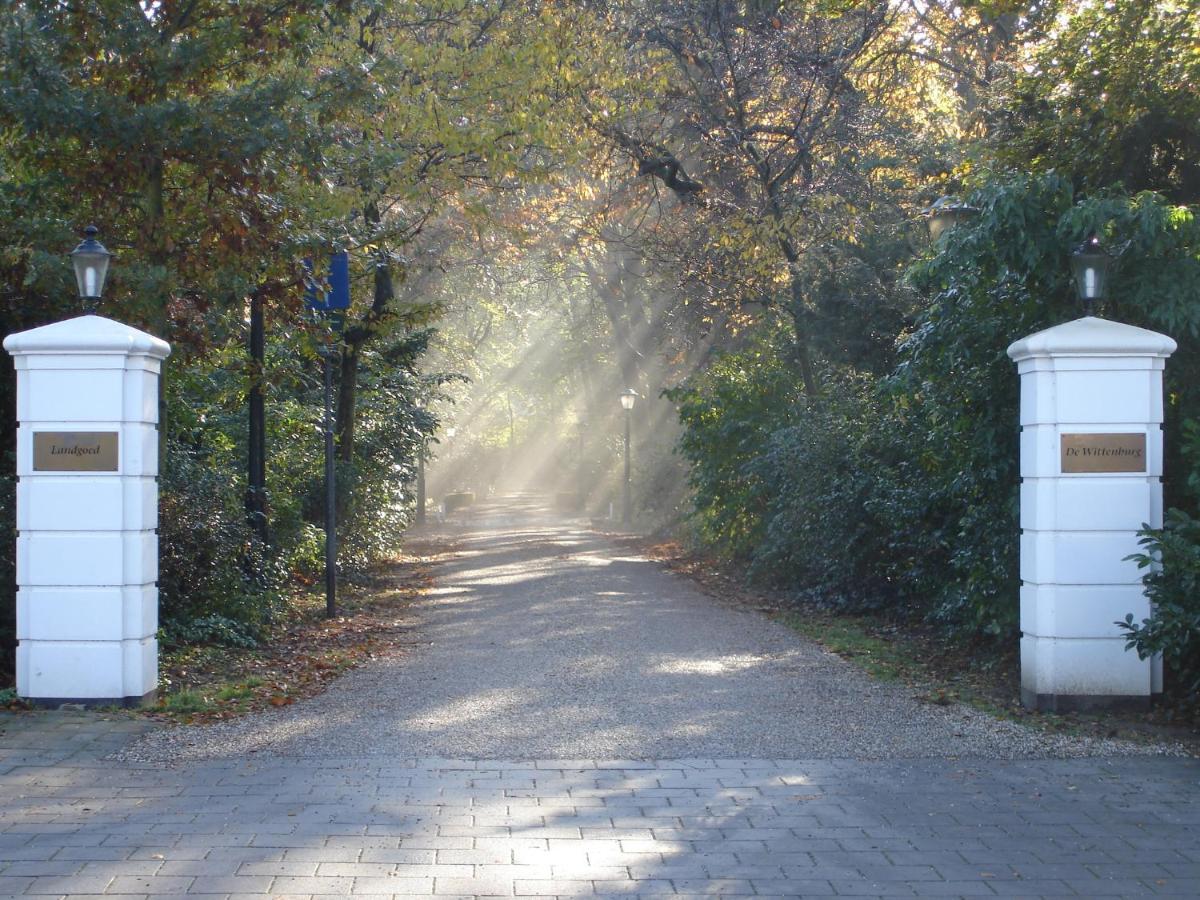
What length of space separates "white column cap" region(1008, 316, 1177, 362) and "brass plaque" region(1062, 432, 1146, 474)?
0.51m

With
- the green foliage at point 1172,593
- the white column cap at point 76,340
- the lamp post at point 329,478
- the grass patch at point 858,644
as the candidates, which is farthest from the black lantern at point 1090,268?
the lamp post at point 329,478

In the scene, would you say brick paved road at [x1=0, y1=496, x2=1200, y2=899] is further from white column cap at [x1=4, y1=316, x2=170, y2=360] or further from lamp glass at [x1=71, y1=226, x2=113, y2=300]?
lamp glass at [x1=71, y1=226, x2=113, y2=300]

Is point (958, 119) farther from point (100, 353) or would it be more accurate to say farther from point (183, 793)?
point (183, 793)

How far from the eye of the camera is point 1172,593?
727cm

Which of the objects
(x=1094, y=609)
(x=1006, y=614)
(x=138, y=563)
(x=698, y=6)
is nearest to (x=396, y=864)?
(x=138, y=563)

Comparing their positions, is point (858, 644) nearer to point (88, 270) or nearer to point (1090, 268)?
point (1090, 268)

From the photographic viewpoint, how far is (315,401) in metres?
18.3

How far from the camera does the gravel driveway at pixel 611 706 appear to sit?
7.00 metres

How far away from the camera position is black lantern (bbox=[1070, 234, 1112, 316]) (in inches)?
305

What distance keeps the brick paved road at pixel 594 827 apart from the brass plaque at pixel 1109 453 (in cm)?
189

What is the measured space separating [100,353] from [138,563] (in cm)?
134

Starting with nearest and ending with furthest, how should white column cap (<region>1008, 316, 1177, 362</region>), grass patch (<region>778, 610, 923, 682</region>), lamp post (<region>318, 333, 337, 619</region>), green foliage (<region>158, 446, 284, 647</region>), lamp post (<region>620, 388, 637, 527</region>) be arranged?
white column cap (<region>1008, 316, 1177, 362</region>) → grass patch (<region>778, 610, 923, 682</region>) → green foliage (<region>158, 446, 284, 647</region>) → lamp post (<region>318, 333, 337, 619</region>) → lamp post (<region>620, 388, 637, 527</region>)

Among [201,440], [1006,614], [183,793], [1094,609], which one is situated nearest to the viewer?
[183,793]

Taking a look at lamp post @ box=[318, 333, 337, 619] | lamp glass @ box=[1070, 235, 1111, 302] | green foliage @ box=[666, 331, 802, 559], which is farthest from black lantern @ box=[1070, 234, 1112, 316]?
green foliage @ box=[666, 331, 802, 559]
